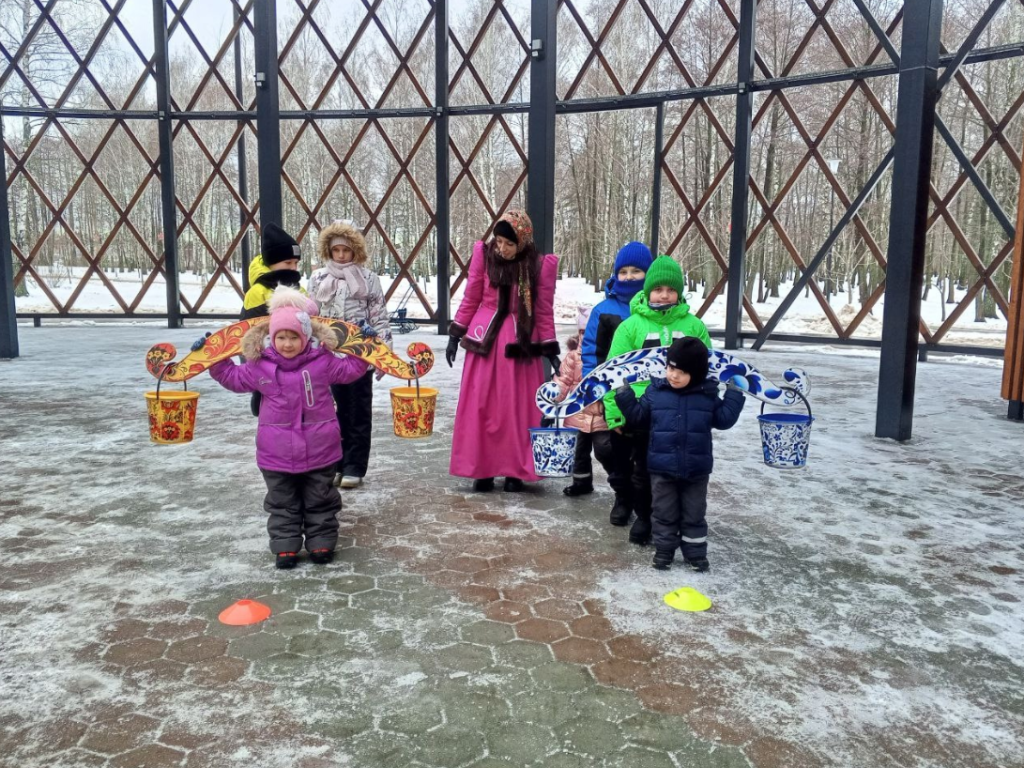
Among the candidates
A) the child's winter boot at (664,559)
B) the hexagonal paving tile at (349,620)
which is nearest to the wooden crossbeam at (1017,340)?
the child's winter boot at (664,559)

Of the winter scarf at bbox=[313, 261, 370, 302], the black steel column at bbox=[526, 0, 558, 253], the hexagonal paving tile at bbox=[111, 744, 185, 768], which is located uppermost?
the black steel column at bbox=[526, 0, 558, 253]

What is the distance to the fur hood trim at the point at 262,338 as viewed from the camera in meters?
2.40

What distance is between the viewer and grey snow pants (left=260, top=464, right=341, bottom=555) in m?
2.48

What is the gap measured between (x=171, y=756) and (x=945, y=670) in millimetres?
1644

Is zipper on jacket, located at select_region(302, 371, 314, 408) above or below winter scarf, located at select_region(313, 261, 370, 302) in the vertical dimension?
below

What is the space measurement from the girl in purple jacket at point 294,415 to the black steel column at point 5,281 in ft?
17.3

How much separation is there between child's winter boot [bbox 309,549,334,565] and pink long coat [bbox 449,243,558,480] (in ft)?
2.72

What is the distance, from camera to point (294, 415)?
245 cm

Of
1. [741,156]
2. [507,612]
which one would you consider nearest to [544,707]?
[507,612]

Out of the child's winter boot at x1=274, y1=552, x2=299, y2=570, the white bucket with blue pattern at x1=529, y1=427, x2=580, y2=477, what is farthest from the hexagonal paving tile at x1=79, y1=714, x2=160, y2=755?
the white bucket with blue pattern at x1=529, y1=427, x2=580, y2=477

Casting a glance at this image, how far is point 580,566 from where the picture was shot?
98.9 inches

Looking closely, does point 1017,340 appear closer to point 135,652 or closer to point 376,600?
point 376,600

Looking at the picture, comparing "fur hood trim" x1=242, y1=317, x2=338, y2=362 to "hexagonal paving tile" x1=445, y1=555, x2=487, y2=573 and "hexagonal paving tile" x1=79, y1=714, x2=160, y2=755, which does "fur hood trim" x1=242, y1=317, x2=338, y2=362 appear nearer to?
"hexagonal paving tile" x1=445, y1=555, x2=487, y2=573

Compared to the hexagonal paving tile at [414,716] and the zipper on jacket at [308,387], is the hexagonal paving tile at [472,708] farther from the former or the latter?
the zipper on jacket at [308,387]
